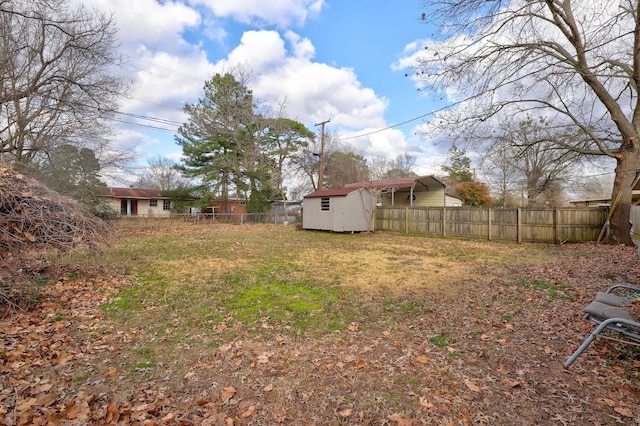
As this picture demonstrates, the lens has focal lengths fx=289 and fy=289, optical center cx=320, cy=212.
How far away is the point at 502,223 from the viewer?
12383mm

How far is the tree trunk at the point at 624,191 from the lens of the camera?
9.17m

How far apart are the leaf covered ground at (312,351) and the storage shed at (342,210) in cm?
931

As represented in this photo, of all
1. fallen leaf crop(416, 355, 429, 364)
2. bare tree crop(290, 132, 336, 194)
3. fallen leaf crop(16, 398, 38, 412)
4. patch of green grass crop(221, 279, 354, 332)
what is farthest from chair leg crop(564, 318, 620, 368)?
bare tree crop(290, 132, 336, 194)

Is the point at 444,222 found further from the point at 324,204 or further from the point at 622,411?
the point at 622,411

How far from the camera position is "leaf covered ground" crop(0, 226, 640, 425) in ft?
7.36

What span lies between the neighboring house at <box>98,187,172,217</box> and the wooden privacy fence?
23.9m

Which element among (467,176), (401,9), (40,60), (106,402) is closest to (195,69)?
(40,60)

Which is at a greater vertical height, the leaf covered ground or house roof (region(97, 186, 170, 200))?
house roof (region(97, 186, 170, 200))

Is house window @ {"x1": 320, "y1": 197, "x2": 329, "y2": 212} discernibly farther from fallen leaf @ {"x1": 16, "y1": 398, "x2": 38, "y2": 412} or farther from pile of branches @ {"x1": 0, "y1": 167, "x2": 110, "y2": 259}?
fallen leaf @ {"x1": 16, "y1": 398, "x2": 38, "y2": 412}

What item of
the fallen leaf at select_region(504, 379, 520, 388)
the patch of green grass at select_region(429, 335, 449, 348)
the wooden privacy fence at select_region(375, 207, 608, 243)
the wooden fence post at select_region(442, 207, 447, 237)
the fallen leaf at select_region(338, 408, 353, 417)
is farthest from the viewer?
the wooden fence post at select_region(442, 207, 447, 237)

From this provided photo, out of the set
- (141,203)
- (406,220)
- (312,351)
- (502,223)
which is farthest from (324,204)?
(141,203)

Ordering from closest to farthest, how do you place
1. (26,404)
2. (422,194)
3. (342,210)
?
1. (26,404)
2. (342,210)
3. (422,194)

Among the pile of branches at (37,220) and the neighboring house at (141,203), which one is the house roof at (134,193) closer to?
the neighboring house at (141,203)

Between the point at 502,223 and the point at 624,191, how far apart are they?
12.6 ft
